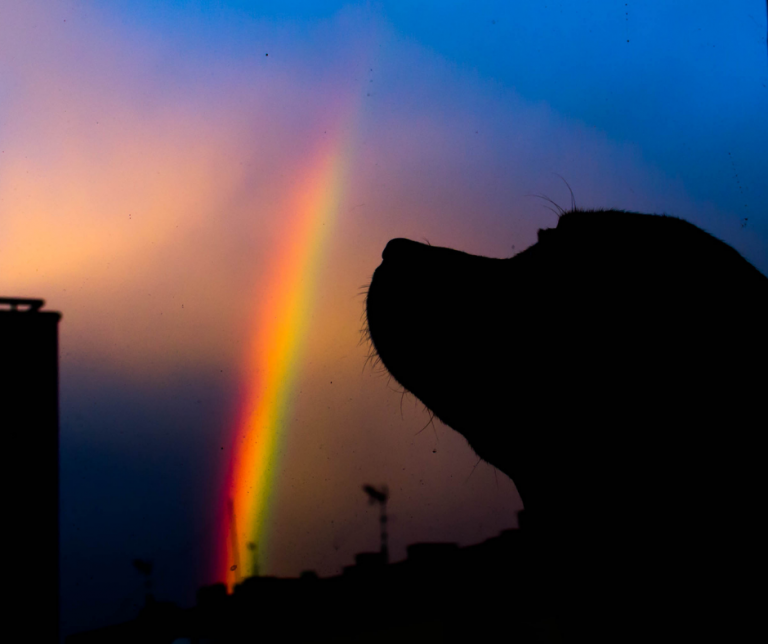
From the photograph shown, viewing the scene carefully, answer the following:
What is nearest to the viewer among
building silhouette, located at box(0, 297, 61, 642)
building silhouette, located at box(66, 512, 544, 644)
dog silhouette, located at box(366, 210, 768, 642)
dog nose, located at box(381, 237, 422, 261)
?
dog silhouette, located at box(366, 210, 768, 642)

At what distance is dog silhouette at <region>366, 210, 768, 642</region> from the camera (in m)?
0.56

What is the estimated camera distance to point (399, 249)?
885 mm

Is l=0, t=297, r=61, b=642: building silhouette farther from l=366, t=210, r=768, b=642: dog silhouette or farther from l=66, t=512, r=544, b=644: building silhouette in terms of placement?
l=366, t=210, r=768, b=642: dog silhouette

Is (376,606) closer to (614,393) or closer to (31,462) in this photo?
(31,462)

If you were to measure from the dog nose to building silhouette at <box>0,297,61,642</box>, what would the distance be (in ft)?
26.2

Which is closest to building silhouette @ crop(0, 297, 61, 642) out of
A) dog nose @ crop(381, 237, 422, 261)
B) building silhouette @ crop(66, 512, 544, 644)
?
A: building silhouette @ crop(66, 512, 544, 644)

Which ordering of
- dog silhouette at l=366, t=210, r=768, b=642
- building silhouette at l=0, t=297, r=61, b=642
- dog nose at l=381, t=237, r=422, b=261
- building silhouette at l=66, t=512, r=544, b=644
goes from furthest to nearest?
building silhouette at l=0, t=297, r=61, b=642 → building silhouette at l=66, t=512, r=544, b=644 → dog nose at l=381, t=237, r=422, b=261 → dog silhouette at l=366, t=210, r=768, b=642

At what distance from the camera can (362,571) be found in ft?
23.3

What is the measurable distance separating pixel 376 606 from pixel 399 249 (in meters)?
7.09

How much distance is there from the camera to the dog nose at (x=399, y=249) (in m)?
0.88

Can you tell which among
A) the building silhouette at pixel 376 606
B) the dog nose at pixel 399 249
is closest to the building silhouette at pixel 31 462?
the building silhouette at pixel 376 606

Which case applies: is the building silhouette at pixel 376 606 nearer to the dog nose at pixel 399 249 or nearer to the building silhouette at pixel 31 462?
the building silhouette at pixel 31 462

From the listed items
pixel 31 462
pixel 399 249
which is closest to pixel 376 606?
pixel 31 462

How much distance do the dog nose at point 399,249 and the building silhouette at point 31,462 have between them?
26.2 ft
